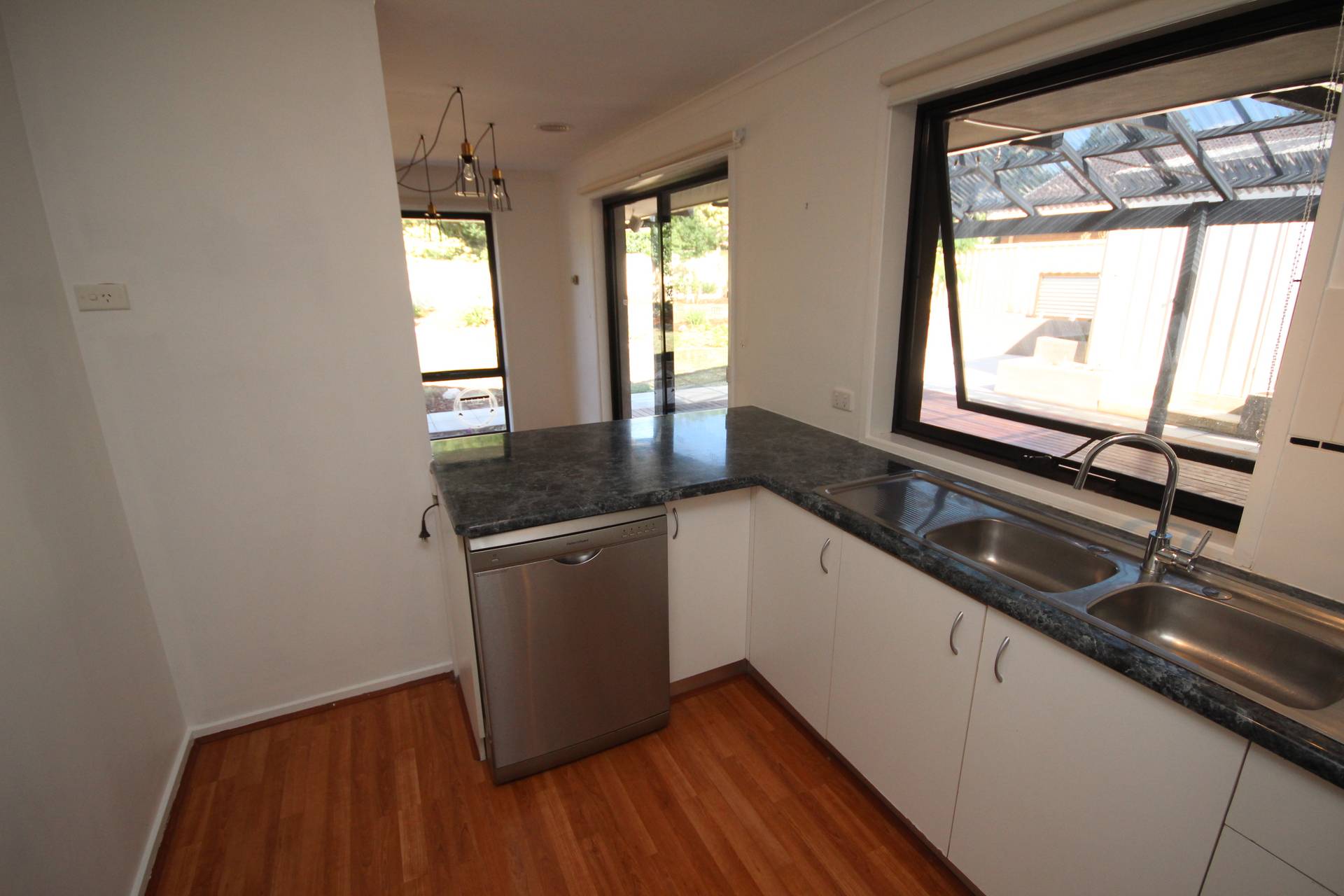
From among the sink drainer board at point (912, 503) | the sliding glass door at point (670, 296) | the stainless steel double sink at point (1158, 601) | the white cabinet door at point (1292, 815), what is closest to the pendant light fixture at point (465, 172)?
the sliding glass door at point (670, 296)

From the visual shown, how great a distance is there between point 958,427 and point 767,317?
3.31ft

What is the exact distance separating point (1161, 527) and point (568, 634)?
1575 mm

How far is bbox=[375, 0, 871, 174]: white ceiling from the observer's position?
6.66 feet

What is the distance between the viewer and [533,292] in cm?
546

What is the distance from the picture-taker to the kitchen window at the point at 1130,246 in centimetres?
135

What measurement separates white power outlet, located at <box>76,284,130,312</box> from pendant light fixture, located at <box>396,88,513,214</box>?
0.89 m

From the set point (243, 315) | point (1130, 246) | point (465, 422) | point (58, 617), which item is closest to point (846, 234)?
point (1130, 246)

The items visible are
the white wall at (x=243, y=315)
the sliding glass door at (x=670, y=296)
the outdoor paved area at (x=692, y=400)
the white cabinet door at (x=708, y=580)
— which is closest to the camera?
the white wall at (x=243, y=315)

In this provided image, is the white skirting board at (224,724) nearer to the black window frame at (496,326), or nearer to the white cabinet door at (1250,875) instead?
the white cabinet door at (1250,875)

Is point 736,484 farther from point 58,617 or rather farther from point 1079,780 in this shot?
point 58,617

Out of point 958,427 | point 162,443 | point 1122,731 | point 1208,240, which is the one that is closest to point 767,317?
point 958,427

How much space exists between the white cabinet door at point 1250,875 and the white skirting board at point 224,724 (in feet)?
7.77

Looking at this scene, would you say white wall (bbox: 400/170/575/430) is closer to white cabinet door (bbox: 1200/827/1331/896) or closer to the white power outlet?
the white power outlet

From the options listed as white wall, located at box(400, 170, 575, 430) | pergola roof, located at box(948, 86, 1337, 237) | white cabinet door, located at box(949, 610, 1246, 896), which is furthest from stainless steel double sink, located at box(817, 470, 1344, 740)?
white wall, located at box(400, 170, 575, 430)
